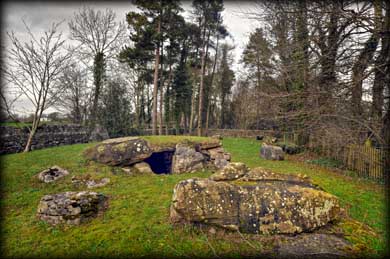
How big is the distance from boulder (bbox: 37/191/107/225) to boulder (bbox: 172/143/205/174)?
11.7 ft

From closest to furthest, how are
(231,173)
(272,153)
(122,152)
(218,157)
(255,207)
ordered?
(255,207), (231,173), (122,152), (218,157), (272,153)

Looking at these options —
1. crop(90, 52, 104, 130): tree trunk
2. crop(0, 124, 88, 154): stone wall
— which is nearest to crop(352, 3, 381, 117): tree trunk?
crop(0, 124, 88, 154): stone wall

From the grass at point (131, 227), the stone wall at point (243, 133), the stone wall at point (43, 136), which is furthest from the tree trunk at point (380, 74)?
the stone wall at point (43, 136)

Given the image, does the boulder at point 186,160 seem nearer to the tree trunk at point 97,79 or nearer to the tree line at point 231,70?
the tree line at point 231,70

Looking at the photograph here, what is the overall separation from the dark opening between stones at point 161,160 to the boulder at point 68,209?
4.03 m

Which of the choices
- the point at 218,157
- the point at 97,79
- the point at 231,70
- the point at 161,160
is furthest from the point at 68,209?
the point at 231,70

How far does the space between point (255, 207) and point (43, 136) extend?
1334 centimetres

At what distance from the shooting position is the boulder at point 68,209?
3.48m

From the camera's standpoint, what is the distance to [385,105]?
5.37 m

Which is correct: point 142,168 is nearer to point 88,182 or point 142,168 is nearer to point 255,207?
point 88,182

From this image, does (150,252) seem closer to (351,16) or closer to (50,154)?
(351,16)

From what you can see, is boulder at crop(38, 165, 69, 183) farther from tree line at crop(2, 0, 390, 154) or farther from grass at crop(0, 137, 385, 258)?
tree line at crop(2, 0, 390, 154)

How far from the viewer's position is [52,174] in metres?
5.97

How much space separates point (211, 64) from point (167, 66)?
6056mm
